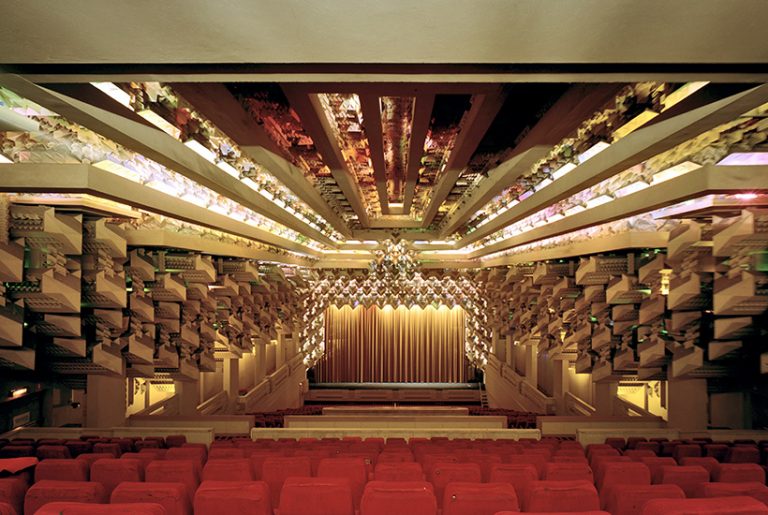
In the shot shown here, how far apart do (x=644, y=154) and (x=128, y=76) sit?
164 inches

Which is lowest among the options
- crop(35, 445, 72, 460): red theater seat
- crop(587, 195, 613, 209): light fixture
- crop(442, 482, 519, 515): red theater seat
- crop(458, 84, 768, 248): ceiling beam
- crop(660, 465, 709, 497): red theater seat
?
crop(35, 445, 72, 460): red theater seat

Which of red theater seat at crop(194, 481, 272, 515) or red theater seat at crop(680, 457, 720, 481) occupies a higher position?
red theater seat at crop(194, 481, 272, 515)

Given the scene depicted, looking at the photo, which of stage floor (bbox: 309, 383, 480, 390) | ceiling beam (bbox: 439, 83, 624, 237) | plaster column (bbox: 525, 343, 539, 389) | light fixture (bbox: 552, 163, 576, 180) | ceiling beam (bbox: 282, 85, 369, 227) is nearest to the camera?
ceiling beam (bbox: 439, 83, 624, 237)

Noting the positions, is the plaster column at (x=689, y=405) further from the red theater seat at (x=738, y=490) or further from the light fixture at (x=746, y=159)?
the light fixture at (x=746, y=159)

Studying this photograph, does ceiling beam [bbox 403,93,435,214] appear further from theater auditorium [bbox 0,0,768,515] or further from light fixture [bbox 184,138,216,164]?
light fixture [bbox 184,138,216,164]

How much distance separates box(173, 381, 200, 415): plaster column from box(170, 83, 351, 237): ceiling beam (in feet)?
25.3

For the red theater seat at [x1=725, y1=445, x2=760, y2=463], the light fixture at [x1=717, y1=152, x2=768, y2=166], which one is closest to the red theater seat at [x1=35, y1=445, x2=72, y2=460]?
the light fixture at [x1=717, y1=152, x2=768, y2=166]

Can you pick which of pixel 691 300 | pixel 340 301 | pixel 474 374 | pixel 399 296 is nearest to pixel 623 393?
pixel 691 300

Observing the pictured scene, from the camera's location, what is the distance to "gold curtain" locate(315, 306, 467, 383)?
Result: 31406mm

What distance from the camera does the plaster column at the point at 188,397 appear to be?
11969 mm

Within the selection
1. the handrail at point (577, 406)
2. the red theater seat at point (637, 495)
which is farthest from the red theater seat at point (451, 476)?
the handrail at point (577, 406)

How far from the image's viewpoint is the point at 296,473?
463 centimetres

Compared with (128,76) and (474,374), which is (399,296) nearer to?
(474,374)

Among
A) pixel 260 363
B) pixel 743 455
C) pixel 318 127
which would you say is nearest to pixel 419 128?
pixel 318 127
